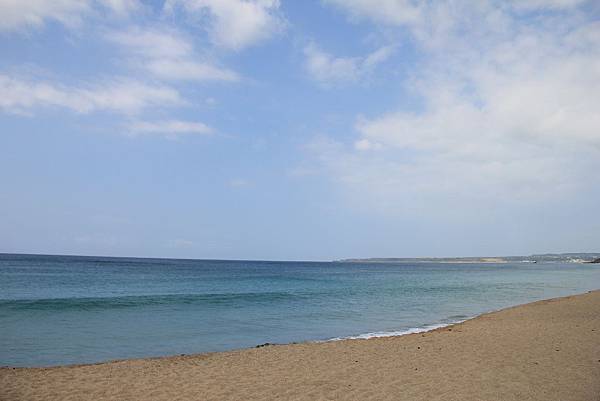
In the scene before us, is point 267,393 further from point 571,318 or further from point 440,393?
point 571,318

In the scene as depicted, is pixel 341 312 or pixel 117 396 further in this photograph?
pixel 341 312

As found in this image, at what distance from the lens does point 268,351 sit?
1308 cm

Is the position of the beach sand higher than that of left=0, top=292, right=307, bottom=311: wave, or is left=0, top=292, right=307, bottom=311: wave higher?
the beach sand

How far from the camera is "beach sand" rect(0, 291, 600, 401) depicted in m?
8.53

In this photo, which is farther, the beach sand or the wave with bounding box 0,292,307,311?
the wave with bounding box 0,292,307,311

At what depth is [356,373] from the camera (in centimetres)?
1012

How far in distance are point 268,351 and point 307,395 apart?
4793mm

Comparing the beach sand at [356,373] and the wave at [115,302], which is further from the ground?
the beach sand at [356,373]

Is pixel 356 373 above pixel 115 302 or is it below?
above

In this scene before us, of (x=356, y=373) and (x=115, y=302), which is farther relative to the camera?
(x=115, y=302)

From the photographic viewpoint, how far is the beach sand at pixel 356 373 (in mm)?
8531

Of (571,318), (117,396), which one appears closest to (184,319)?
(117,396)

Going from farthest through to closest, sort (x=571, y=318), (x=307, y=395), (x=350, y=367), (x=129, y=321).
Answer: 1. (x=129, y=321)
2. (x=571, y=318)
3. (x=350, y=367)
4. (x=307, y=395)

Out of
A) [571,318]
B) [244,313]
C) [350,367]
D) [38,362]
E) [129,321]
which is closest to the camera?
[350,367]
